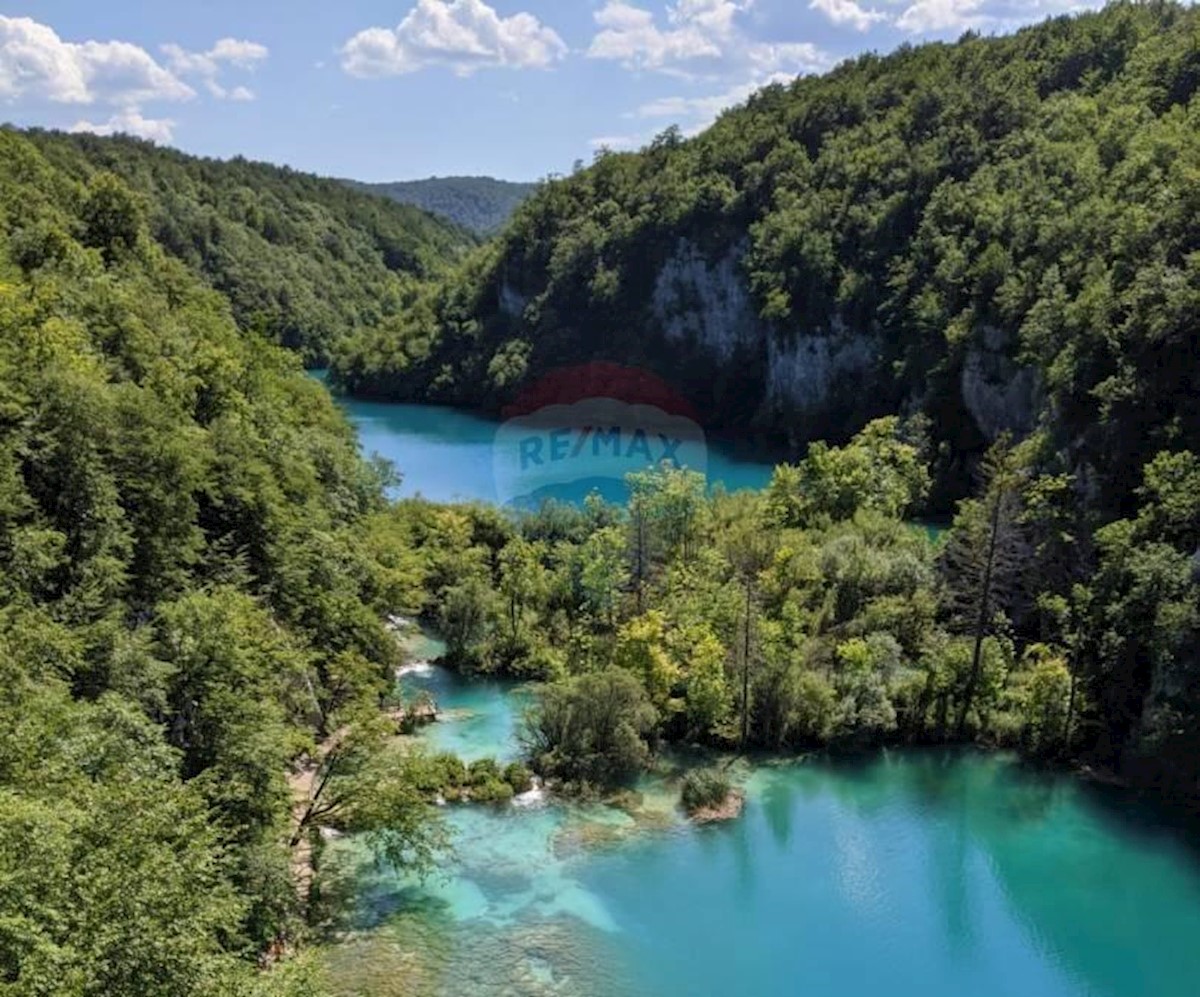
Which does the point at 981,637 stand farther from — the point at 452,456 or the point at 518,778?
the point at 452,456

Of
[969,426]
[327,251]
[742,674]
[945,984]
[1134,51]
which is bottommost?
[945,984]

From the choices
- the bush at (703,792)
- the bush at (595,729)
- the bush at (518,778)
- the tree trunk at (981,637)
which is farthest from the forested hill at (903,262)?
the bush at (518,778)

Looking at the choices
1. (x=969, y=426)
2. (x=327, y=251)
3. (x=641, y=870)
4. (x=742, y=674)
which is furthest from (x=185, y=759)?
(x=327, y=251)

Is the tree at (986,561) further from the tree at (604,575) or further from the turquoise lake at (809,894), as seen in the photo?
the tree at (604,575)

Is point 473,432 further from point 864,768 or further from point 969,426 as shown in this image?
point 864,768

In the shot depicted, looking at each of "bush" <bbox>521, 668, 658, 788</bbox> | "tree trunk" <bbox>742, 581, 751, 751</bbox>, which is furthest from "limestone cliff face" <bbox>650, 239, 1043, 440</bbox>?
"bush" <bbox>521, 668, 658, 788</bbox>

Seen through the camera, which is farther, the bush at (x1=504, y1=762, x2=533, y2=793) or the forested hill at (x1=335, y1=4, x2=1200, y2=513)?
the forested hill at (x1=335, y1=4, x2=1200, y2=513)

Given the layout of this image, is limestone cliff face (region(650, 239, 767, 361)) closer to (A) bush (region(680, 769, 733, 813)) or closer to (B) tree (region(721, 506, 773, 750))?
(B) tree (region(721, 506, 773, 750))
